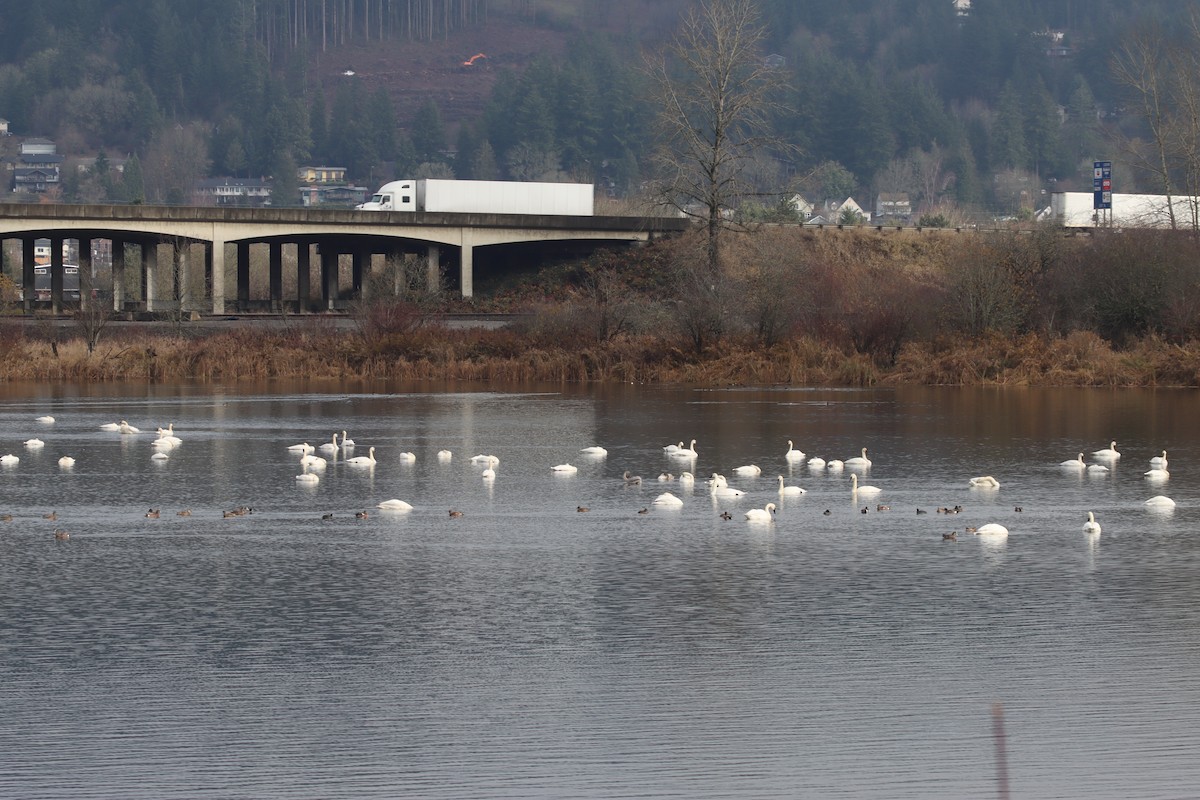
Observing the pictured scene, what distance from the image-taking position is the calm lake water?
50.3ft

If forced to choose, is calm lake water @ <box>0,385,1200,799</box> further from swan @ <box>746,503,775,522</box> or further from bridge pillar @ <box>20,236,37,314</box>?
bridge pillar @ <box>20,236,37,314</box>

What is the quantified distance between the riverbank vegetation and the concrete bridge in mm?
11883

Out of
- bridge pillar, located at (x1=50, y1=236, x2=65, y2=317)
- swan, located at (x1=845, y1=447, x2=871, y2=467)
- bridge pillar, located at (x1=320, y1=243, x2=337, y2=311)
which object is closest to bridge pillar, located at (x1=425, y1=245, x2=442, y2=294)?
bridge pillar, located at (x1=320, y1=243, x2=337, y2=311)

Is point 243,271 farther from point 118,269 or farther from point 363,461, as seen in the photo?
point 363,461

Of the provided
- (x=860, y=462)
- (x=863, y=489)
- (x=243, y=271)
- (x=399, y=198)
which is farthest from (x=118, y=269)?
(x=863, y=489)

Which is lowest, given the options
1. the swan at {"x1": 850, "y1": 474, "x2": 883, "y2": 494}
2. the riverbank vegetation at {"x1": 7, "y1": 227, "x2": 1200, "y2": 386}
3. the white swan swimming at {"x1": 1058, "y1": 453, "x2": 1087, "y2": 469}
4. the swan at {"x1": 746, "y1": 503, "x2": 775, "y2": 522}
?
the swan at {"x1": 746, "y1": 503, "x2": 775, "y2": 522}

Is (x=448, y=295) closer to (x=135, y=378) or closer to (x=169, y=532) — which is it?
(x=135, y=378)

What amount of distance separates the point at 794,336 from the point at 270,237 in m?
34.6

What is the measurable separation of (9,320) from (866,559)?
54.8 m

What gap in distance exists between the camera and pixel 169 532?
27969 mm

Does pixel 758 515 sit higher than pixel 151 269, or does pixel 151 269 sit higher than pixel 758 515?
pixel 151 269

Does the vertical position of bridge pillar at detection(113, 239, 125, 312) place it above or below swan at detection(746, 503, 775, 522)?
above

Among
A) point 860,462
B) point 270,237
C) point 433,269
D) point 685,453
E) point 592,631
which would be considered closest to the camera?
point 592,631

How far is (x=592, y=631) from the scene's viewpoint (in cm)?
2033
